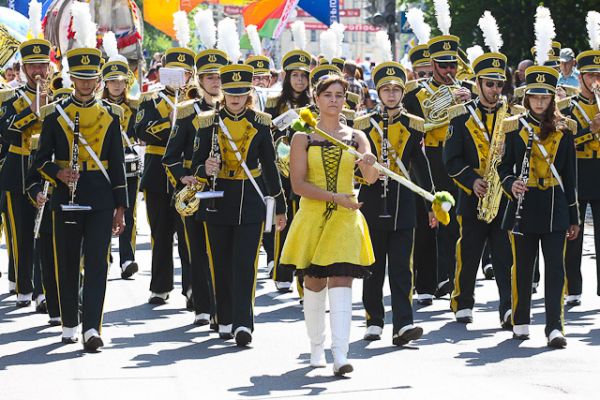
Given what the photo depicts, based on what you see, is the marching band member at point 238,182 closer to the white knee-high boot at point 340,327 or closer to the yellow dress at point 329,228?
the yellow dress at point 329,228

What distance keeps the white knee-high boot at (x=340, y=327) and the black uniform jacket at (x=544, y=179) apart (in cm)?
206

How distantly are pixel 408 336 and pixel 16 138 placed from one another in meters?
4.25

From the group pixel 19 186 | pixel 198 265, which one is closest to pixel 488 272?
pixel 198 265

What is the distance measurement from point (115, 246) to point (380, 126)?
7.99 m

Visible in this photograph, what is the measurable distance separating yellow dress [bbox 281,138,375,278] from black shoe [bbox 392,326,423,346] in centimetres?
119

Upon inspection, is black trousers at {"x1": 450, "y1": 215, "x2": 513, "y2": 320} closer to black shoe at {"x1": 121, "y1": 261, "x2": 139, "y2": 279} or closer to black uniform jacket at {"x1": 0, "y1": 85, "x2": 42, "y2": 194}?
black uniform jacket at {"x1": 0, "y1": 85, "x2": 42, "y2": 194}

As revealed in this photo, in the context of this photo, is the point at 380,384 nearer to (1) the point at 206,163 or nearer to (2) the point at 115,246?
(1) the point at 206,163

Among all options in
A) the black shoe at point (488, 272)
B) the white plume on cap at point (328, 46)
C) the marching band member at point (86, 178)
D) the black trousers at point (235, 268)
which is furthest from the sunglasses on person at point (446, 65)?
the marching band member at point (86, 178)

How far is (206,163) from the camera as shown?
11883 millimetres

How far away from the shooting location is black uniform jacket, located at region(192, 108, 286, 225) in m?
11.9

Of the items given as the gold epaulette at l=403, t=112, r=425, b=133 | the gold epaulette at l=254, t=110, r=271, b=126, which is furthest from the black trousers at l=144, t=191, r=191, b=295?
the gold epaulette at l=403, t=112, r=425, b=133

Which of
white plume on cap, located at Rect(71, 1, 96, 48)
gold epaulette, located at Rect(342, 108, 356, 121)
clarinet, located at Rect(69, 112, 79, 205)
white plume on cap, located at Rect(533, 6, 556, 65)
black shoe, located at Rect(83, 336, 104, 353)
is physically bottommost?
black shoe, located at Rect(83, 336, 104, 353)

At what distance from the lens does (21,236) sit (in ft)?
46.0

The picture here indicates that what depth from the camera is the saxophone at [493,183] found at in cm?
1262
